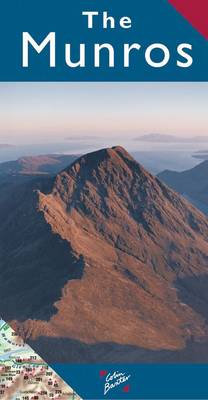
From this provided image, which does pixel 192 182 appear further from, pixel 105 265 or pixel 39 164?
pixel 105 265

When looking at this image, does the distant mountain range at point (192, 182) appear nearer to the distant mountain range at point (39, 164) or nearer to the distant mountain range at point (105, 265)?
the distant mountain range at point (39, 164)

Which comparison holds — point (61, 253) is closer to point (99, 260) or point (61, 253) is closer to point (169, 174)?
point (99, 260)

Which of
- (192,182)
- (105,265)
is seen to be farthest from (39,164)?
(105,265)

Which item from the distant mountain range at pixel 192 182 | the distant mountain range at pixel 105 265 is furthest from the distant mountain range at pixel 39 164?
the distant mountain range at pixel 105 265

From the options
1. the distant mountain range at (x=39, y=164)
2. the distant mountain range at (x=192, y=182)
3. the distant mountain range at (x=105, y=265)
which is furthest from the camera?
the distant mountain range at (x=39, y=164)

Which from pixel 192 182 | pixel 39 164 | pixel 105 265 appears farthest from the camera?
pixel 39 164

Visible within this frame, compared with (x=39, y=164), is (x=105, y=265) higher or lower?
lower
